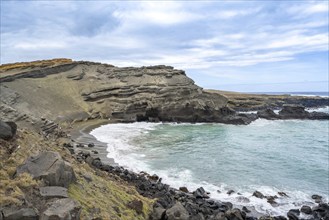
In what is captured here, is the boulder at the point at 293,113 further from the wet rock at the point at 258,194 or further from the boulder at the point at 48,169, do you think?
the boulder at the point at 48,169

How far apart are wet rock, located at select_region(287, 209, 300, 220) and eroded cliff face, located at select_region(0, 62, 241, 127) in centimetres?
3345

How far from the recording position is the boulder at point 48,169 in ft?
31.2

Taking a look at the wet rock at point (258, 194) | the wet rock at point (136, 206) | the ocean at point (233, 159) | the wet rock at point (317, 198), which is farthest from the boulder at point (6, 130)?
the wet rock at point (317, 198)

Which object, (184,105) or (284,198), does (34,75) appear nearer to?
(184,105)

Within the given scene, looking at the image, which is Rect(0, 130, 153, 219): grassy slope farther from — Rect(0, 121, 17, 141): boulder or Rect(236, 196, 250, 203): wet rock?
Rect(236, 196, 250, 203): wet rock

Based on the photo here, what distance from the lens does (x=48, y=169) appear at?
383 inches

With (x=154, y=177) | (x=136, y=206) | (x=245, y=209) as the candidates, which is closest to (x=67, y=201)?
(x=136, y=206)

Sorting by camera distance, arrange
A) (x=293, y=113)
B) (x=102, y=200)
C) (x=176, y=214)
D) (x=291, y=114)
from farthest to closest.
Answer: (x=293, y=113) < (x=291, y=114) < (x=176, y=214) < (x=102, y=200)

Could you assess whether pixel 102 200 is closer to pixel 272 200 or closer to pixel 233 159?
pixel 272 200

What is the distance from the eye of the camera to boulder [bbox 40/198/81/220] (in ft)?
25.7

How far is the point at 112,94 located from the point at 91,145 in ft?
85.7

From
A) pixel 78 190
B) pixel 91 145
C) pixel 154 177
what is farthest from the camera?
pixel 91 145

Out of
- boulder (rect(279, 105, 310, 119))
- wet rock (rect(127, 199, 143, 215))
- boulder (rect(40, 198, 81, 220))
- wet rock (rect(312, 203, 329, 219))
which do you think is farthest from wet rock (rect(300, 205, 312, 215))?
boulder (rect(279, 105, 310, 119))

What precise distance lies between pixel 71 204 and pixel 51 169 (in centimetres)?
165
